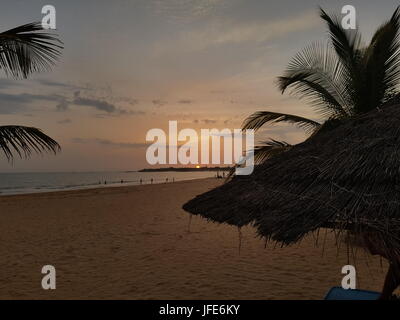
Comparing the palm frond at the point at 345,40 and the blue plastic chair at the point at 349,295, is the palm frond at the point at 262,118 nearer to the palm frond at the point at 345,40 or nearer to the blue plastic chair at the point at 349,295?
the palm frond at the point at 345,40

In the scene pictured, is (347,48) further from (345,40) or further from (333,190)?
(333,190)

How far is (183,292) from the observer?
595cm

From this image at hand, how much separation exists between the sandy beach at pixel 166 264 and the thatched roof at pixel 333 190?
2.72m

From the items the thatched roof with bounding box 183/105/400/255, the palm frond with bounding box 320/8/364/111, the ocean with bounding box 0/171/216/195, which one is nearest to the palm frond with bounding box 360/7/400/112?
the palm frond with bounding box 320/8/364/111

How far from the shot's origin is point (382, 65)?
25.6 feet

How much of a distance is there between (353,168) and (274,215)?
0.70 metres

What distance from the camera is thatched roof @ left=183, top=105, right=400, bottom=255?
88.7 inches

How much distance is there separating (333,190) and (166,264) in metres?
5.99

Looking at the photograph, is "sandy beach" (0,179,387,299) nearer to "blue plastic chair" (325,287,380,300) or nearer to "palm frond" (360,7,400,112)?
"blue plastic chair" (325,287,380,300)

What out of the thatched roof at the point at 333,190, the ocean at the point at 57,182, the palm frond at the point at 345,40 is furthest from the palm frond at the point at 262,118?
the ocean at the point at 57,182

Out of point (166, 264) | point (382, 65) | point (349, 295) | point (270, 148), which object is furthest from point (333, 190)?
point (382, 65)

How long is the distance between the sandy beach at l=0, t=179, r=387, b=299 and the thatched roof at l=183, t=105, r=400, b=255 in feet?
8.93
